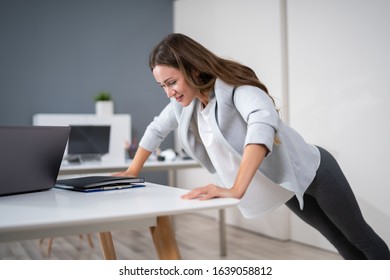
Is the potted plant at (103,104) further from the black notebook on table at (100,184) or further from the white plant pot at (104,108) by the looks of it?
the black notebook on table at (100,184)

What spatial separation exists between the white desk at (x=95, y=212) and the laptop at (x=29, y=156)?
34mm

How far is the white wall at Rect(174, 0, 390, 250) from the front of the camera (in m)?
2.29

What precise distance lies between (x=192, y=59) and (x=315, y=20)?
1.72 m

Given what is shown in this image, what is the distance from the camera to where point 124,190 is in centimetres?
119

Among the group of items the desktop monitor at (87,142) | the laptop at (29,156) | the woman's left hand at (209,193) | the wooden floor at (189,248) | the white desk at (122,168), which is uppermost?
the laptop at (29,156)

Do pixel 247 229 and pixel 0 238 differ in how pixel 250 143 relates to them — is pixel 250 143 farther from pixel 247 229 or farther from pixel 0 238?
pixel 247 229

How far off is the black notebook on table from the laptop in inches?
2.1

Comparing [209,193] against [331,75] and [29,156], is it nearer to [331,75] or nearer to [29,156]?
[29,156]

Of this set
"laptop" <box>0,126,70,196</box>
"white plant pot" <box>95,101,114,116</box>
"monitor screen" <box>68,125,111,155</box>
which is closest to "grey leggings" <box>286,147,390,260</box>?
"laptop" <box>0,126,70,196</box>

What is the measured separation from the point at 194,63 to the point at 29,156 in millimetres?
543

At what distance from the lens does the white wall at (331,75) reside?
2.29 meters

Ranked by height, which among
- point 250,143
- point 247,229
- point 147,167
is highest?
point 250,143

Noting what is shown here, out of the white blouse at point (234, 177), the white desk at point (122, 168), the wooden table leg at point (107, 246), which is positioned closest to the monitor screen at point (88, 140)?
the white desk at point (122, 168)

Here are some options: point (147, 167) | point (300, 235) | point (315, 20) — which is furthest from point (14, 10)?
point (300, 235)
